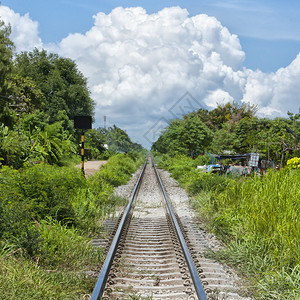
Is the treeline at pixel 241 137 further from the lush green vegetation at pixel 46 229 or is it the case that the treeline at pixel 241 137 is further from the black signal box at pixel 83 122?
the black signal box at pixel 83 122

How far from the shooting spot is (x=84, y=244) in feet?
17.1

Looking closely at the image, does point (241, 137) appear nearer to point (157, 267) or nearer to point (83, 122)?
point (83, 122)

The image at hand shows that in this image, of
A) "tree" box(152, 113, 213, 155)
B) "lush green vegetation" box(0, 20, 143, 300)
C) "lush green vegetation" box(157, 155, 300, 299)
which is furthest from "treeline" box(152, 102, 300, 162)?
"lush green vegetation" box(157, 155, 300, 299)

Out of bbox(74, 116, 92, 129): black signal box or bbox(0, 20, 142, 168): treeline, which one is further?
bbox(0, 20, 142, 168): treeline

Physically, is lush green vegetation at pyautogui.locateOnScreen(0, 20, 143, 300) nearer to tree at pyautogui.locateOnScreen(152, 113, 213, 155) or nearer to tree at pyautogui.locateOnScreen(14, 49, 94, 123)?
tree at pyautogui.locateOnScreen(152, 113, 213, 155)

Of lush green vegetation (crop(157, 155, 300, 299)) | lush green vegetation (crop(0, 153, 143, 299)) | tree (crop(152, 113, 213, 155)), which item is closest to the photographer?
lush green vegetation (crop(0, 153, 143, 299))

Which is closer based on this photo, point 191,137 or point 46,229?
point 46,229

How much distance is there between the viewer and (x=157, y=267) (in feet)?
15.4

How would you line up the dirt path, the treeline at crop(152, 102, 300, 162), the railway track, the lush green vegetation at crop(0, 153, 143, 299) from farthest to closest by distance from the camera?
1. the treeline at crop(152, 102, 300, 162)
2. the dirt path
3. the railway track
4. the lush green vegetation at crop(0, 153, 143, 299)

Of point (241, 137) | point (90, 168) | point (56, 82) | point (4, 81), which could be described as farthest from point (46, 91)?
point (241, 137)

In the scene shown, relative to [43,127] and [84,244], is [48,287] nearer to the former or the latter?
[84,244]

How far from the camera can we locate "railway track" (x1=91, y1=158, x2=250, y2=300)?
383cm

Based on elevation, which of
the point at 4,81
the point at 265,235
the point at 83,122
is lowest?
the point at 265,235

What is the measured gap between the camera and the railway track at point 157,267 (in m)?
3.83
